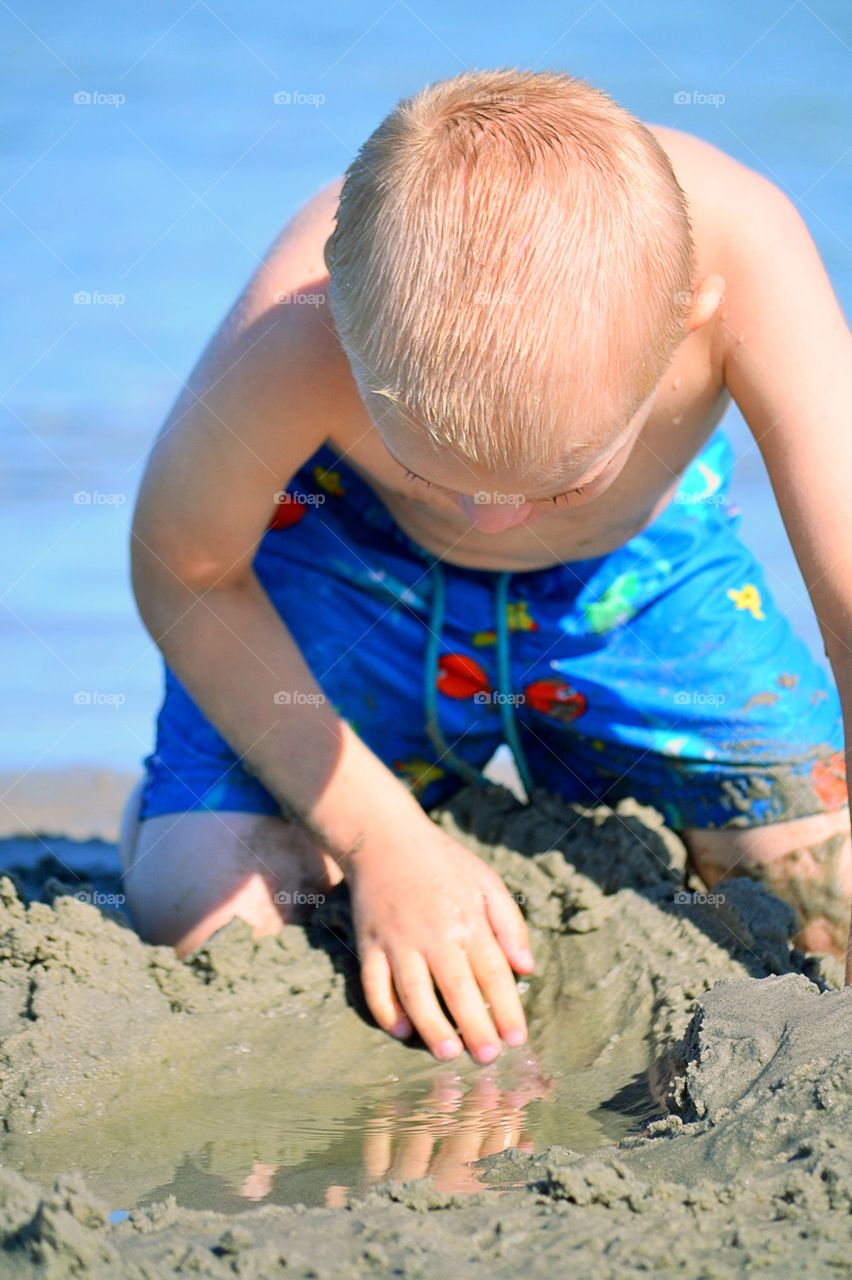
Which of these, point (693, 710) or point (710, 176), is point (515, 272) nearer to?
point (710, 176)

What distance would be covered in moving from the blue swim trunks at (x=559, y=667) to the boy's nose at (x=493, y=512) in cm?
78

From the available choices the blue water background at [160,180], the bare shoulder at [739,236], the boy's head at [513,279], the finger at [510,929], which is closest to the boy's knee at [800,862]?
the finger at [510,929]

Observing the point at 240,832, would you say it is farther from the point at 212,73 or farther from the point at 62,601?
the point at 212,73

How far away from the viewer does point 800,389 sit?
2.18m

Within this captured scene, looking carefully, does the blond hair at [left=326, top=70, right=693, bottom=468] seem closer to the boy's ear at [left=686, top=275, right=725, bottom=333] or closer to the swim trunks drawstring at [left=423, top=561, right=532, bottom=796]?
the boy's ear at [left=686, top=275, right=725, bottom=333]

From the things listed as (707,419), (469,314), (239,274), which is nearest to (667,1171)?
(469,314)

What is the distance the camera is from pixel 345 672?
A: 2865 millimetres

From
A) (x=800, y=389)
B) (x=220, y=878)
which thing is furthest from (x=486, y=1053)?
(x=800, y=389)

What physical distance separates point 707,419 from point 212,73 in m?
8.18

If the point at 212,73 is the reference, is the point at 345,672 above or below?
below

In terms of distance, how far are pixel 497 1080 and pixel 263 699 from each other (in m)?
0.79

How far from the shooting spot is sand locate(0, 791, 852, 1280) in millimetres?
1316

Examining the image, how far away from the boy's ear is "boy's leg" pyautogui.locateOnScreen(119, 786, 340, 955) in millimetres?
1177

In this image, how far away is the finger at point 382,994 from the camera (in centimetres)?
227
